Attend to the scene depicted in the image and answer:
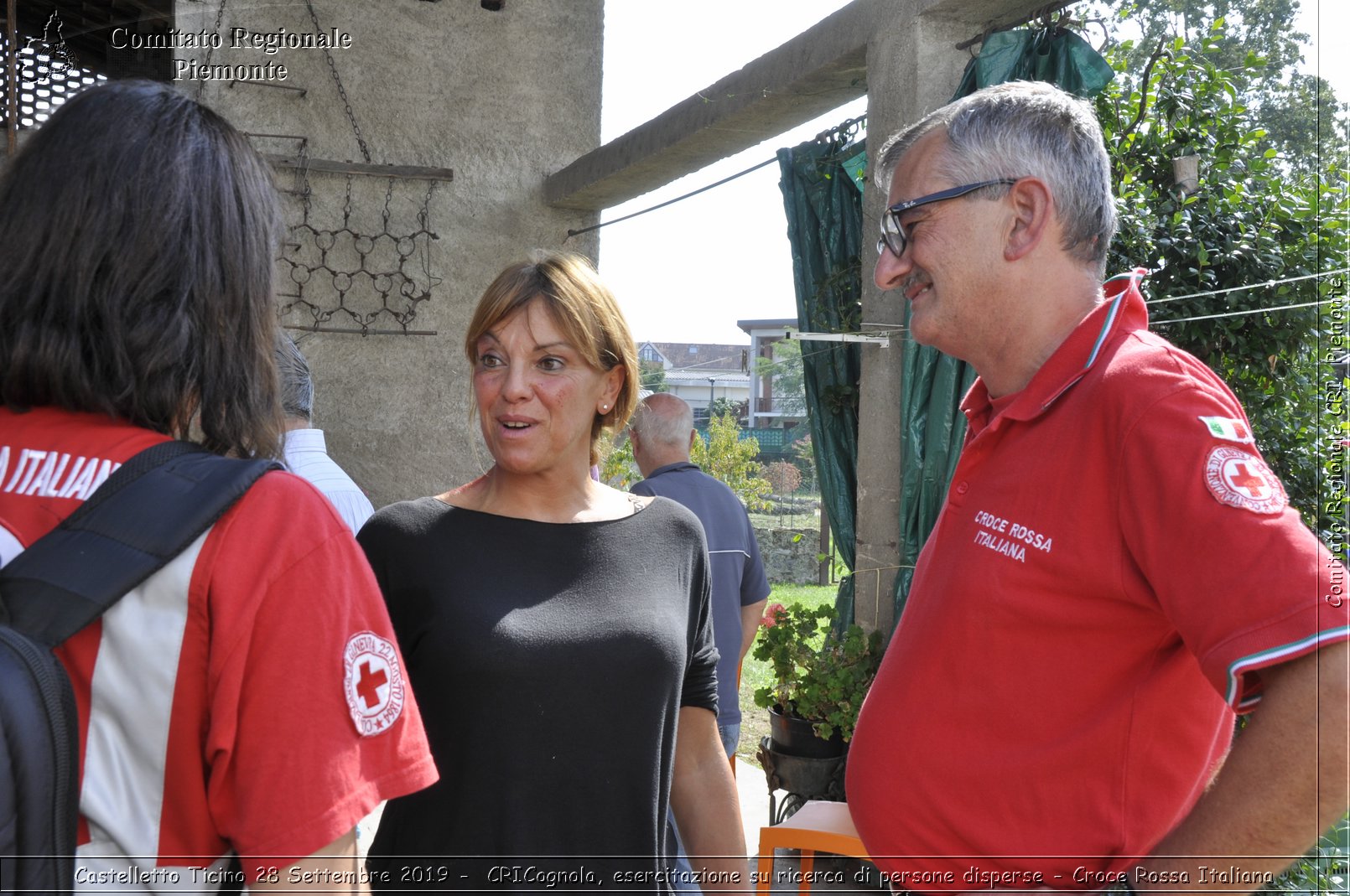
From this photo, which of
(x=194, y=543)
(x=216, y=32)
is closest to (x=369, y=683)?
(x=194, y=543)

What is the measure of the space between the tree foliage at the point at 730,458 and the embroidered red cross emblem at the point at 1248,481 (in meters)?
11.4

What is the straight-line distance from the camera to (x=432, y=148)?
6.29 metres

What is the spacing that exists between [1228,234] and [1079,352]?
2299 millimetres

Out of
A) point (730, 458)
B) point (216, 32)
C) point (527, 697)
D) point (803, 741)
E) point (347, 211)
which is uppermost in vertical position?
point (216, 32)

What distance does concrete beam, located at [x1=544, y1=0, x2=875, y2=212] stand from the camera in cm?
380

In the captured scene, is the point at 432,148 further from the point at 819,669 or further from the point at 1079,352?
the point at 1079,352

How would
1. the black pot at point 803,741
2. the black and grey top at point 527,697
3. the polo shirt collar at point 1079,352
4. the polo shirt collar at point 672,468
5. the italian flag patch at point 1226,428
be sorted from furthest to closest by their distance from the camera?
the polo shirt collar at point 672,468 → the black pot at point 803,741 → the black and grey top at point 527,697 → the polo shirt collar at point 1079,352 → the italian flag patch at point 1226,428

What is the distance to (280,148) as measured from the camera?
19.4 ft

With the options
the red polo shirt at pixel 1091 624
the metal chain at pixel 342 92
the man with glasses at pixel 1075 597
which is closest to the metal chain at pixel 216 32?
the metal chain at pixel 342 92

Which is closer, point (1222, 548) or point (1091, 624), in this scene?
point (1222, 548)

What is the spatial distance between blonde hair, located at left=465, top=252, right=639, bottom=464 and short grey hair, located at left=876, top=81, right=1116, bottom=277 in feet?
2.08

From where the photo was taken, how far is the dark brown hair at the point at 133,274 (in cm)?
92

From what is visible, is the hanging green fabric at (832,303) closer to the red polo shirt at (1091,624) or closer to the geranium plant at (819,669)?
the geranium plant at (819,669)

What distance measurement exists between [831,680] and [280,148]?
441cm
